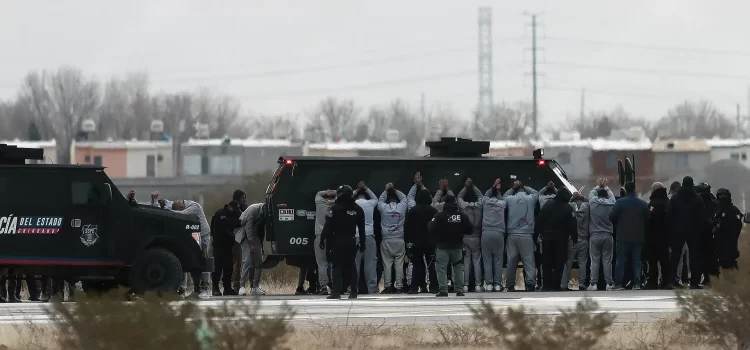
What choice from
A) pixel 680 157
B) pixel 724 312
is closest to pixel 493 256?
pixel 724 312

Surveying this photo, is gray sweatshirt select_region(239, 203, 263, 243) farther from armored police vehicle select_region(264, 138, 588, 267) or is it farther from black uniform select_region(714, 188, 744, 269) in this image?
black uniform select_region(714, 188, 744, 269)

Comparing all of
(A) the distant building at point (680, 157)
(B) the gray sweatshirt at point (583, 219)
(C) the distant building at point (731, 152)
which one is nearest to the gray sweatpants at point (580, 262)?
(B) the gray sweatshirt at point (583, 219)

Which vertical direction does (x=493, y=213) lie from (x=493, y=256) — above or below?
above

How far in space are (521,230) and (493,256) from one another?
633 millimetres

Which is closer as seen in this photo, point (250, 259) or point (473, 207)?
point (473, 207)

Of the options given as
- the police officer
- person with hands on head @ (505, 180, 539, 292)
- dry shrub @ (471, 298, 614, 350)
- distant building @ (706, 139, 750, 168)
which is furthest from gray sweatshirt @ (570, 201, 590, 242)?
→ distant building @ (706, 139, 750, 168)

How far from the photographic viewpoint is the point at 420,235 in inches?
1062

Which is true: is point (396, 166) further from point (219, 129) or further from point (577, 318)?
point (219, 129)

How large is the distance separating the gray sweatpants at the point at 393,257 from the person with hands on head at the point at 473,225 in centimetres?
112

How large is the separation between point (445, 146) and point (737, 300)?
1368 cm

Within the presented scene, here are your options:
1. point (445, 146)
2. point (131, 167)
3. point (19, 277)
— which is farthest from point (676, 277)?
point (131, 167)

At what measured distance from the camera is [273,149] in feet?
337

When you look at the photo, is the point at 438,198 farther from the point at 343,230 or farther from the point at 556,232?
the point at 343,230

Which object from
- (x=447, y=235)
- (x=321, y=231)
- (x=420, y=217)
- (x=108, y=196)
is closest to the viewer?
(x=447, y=235)
